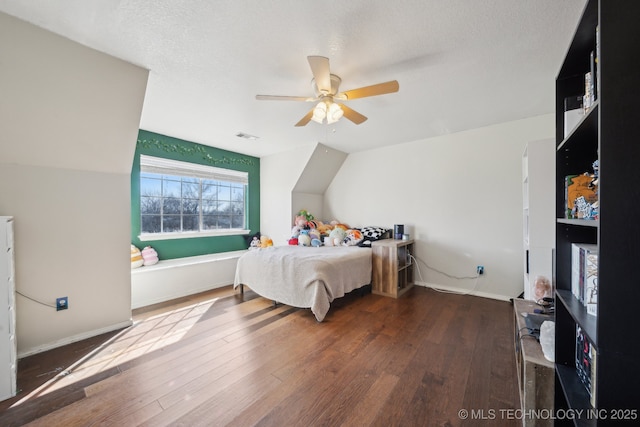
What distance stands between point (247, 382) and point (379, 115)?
2.92 m

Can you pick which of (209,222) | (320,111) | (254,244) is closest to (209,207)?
(209,222)

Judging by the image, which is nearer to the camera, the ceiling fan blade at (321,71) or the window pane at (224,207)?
the ceiling fan blade at (321,71)

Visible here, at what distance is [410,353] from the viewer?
6.56 ft

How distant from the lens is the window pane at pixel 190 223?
395 cm

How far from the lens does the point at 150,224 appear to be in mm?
3566

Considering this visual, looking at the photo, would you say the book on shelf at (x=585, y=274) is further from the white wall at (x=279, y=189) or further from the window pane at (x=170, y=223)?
the window pane at (x=170, y=223)

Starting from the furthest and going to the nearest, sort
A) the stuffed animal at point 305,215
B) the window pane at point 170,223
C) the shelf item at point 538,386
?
the stuffed animal at point 305,215
the window pane at point 170,223
the shelf item at point 538,386

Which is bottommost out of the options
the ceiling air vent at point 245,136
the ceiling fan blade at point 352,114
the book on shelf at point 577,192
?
the book on shelf at point 577,192

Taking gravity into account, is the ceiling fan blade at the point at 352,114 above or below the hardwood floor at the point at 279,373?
above

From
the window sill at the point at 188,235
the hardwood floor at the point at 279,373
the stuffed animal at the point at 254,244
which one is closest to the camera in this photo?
the hardwood floor at the point at 279,373

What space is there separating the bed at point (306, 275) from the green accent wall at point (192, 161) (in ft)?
3.73

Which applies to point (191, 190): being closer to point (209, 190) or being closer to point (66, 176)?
point (209, 190)

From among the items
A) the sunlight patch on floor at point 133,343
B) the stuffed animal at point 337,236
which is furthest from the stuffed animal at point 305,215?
the sunlight patch on floor at point 133,343

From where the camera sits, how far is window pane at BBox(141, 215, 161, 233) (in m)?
3.50
